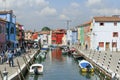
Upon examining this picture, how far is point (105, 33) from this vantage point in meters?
67.8

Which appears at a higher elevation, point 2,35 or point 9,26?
point 9,26

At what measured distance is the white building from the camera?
6762 cm

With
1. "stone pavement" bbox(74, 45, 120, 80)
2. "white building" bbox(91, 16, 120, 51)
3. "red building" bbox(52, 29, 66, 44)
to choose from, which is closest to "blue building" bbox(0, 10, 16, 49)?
"stone pavement" bbox(74, 45, 120, 80)

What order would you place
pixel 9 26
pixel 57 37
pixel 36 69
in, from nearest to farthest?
pixel 36 69, pixel 9 26, pixel 57 37

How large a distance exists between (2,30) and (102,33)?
2433 cm

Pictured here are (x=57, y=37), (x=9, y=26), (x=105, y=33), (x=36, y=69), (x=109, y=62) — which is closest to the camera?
(x=36, y=69)

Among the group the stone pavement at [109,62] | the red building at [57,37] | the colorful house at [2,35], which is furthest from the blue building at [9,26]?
the red building at [57,37]

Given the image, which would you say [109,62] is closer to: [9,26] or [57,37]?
[9,26]

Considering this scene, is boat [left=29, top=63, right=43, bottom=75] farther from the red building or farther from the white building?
the red building

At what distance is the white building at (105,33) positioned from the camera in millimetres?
67625

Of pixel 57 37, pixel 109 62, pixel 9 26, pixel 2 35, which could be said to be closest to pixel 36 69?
pixel 109 62

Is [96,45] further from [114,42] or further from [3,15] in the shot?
[3,15]

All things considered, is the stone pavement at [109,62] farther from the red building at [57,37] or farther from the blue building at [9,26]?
the red building at [57,37]

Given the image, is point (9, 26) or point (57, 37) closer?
point (9, 26)
